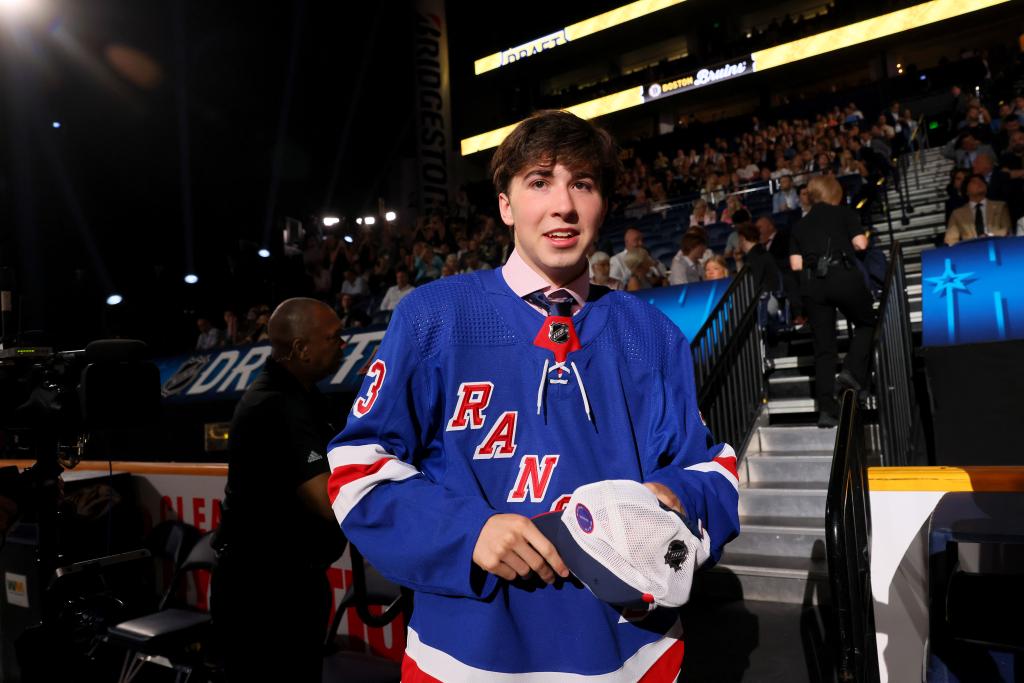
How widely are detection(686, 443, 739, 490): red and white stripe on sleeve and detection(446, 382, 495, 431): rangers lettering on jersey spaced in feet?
1.23

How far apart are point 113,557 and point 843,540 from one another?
8.92 ft

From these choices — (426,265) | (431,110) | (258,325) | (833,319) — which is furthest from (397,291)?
(431,110)

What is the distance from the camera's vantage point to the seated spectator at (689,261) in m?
7.28

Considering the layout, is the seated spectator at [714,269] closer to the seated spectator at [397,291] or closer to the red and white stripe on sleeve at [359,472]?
Answer: the seated spectator at [397,291]

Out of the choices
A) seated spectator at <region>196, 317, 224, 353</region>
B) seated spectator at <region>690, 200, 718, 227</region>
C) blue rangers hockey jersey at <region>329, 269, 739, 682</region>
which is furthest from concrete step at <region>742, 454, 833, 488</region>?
seated spectator at <region>196, 317, 224, 353</region>

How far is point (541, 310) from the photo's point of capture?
4.19 ft

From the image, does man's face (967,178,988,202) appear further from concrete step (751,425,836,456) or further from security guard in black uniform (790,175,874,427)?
concrete step (751,425,836,456)

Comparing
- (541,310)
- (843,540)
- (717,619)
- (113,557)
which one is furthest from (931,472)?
(113,557)

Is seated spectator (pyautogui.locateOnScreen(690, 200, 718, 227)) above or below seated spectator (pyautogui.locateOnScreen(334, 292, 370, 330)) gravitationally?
above

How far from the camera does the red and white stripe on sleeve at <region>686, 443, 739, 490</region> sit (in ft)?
3.94

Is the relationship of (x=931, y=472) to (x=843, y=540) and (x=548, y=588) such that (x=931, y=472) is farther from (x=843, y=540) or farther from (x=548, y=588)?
(x=548, y=588)

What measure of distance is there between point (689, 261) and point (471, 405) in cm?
654

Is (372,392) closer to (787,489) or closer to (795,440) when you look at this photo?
(787,489)

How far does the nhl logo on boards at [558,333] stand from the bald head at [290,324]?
157 cm
